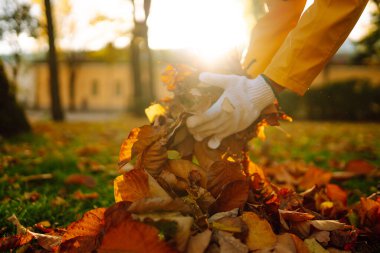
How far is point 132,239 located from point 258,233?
458 mm

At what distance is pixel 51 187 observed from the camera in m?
2.55

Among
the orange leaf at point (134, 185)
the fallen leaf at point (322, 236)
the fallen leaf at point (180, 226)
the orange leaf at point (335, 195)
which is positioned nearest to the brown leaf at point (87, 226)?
the orange leaf at point (134, 185)

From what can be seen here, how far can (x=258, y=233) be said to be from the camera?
126 cm

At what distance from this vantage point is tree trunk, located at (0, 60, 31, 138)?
4984 mm

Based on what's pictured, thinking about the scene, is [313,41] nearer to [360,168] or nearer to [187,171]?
[187,171]

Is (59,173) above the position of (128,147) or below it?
below

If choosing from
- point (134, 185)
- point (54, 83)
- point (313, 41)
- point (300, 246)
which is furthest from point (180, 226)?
point (54, 83)

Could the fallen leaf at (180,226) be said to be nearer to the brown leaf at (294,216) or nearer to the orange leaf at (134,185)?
the orange leaf at (134,185)

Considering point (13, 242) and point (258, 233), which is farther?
point (13, 242)

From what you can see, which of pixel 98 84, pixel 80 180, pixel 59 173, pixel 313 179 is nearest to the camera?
pixel 313 179

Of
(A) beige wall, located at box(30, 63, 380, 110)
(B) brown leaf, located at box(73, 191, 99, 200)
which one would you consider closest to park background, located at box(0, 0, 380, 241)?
(B) brown leaf, located at box(73, 191, 99, 200)

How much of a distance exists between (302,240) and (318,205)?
49cm

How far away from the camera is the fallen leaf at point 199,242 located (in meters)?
1.13

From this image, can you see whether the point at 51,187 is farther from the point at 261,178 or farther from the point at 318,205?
the point at 318,205
